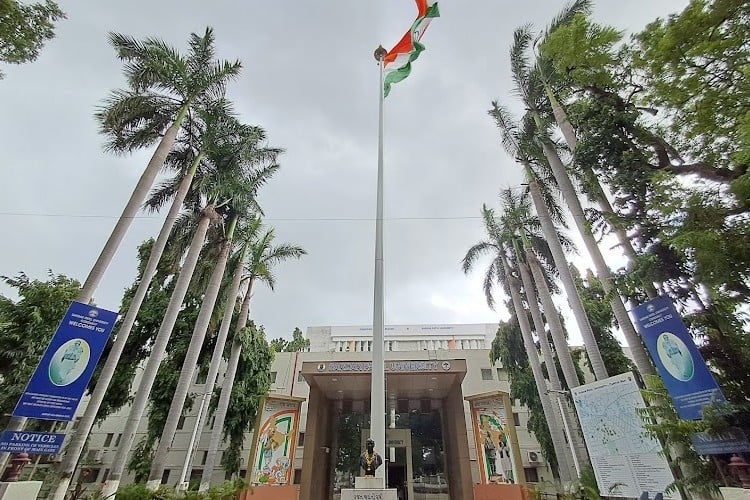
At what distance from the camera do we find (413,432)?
27.9 metres

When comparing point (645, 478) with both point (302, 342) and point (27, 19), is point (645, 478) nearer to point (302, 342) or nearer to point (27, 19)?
point (27, 19)

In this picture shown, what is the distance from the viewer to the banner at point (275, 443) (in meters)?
15.2

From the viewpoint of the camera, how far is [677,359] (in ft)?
23.0

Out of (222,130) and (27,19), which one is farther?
(222,130)

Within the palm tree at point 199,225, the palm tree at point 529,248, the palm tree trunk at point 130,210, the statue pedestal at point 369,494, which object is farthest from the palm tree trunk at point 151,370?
the palm tree at point 529,248

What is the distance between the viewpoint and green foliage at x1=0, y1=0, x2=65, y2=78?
797 centimetres

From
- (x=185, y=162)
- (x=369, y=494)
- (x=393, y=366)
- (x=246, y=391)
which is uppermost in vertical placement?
(x=185, y=162)

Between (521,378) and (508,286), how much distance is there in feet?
16.8

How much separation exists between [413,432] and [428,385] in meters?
11.5

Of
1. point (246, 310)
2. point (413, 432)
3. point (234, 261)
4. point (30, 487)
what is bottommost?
point (30, 487)

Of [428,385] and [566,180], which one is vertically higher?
[566,180]

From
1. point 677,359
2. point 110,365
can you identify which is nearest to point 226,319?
point 110,365

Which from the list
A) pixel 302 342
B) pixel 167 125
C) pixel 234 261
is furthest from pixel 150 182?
pixel 302 342

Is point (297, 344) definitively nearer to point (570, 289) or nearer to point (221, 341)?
point (221, 341)
